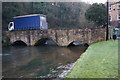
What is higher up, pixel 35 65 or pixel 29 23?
pixel 29 23

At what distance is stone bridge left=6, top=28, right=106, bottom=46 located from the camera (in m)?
30.5

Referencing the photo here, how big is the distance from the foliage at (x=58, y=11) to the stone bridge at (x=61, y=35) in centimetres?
1009

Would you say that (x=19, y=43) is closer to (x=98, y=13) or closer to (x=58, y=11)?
(x=98, y=13)

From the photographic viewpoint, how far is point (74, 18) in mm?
56781

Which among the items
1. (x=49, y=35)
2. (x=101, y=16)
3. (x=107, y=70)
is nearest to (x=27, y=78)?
(x=107, y=70)

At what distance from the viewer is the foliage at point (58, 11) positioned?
49.7m

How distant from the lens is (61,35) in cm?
3309

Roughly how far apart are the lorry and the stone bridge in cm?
199

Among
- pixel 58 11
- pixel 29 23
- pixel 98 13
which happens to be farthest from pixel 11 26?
pixel 58 11

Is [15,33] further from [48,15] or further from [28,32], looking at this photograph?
[48,15]

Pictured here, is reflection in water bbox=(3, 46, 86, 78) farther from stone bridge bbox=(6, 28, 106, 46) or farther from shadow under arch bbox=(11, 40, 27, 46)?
shadow under arch bbox=(11, 40, 27, 46)

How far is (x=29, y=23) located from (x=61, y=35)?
312 inches

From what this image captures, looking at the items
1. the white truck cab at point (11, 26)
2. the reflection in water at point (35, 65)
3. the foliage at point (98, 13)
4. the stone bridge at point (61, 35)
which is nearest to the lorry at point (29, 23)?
the white truck cab at point (11, 26)

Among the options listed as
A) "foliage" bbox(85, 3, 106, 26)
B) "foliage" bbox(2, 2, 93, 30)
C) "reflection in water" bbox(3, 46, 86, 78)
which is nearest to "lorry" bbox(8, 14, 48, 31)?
"foliage" bbox(2, 2, 93, 30)
